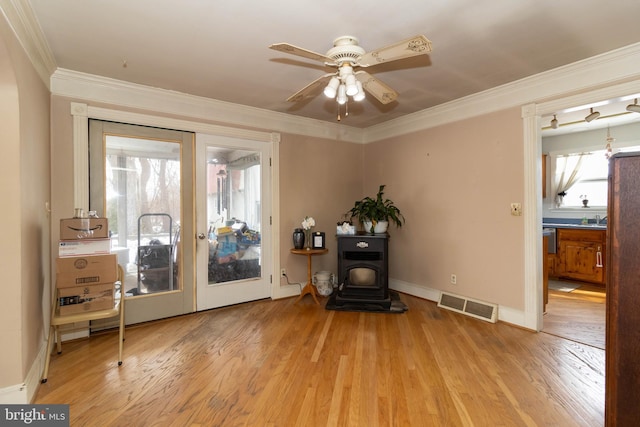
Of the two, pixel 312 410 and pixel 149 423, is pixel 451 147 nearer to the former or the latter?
pixel 312 410

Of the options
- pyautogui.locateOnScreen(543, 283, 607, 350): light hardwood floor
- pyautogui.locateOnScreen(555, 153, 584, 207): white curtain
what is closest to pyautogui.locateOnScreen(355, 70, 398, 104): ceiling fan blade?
pyautogui.locateOnScreen(543, 283, 607, 350): light hardwood floor

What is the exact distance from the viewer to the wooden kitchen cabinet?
4.73 meters

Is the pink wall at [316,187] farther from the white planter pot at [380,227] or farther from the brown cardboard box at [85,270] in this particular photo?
the brown cardboard box at [85,270]

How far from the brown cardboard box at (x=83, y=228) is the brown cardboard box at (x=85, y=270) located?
0.58 ft

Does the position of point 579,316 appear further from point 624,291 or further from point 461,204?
point 624,291

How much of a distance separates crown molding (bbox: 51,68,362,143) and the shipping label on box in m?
1.50

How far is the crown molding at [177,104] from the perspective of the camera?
2934mm

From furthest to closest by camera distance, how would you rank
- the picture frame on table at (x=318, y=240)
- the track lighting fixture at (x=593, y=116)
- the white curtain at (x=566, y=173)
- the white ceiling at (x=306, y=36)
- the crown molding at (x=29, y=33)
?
the white curtain at (x=566, y=173) < the picture frame on table at (x=318, y=240) < the track lighting fixture at (x=593, y=116) < the white ceiling at (x=306, y=36) < the crown molding at (x=29, y=33)

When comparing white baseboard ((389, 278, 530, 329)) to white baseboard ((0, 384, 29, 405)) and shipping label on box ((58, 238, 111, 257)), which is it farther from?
white baseboard ((0, 384, 29, 405))

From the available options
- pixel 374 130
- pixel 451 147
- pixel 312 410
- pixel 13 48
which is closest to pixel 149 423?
pixel 312 410

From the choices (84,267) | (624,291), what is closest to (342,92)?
(624,291)

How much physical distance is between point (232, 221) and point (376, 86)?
2.43 metres

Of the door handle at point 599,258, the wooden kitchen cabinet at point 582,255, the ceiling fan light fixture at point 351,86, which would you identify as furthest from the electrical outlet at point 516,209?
the door handle at point 599,258

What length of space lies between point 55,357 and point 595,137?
762 cm
